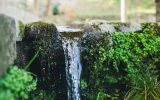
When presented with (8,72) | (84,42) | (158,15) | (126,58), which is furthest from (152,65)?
(8,72)

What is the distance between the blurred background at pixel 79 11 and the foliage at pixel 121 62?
6953 millimetres

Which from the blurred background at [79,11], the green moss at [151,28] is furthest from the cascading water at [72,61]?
the blurred background at [79,11]

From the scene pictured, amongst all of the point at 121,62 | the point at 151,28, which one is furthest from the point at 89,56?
the point at 151,28

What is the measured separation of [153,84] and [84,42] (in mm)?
1462

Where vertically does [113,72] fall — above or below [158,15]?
below

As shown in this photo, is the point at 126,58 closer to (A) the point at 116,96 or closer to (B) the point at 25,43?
(A) the point at 116,96

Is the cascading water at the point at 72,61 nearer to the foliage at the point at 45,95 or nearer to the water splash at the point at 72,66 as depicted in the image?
the water splash at the point at 72,66

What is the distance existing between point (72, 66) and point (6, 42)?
2323mm

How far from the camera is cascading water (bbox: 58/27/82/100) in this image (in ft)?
26.2

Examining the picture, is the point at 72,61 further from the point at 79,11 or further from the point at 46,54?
the point at 79,11

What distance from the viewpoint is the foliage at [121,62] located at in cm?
816

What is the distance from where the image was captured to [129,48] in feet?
27.4

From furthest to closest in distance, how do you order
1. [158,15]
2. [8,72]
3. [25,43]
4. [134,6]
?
[134,6]
[158,15]
[25,43]
[8,72]

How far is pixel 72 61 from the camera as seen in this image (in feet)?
26.2
